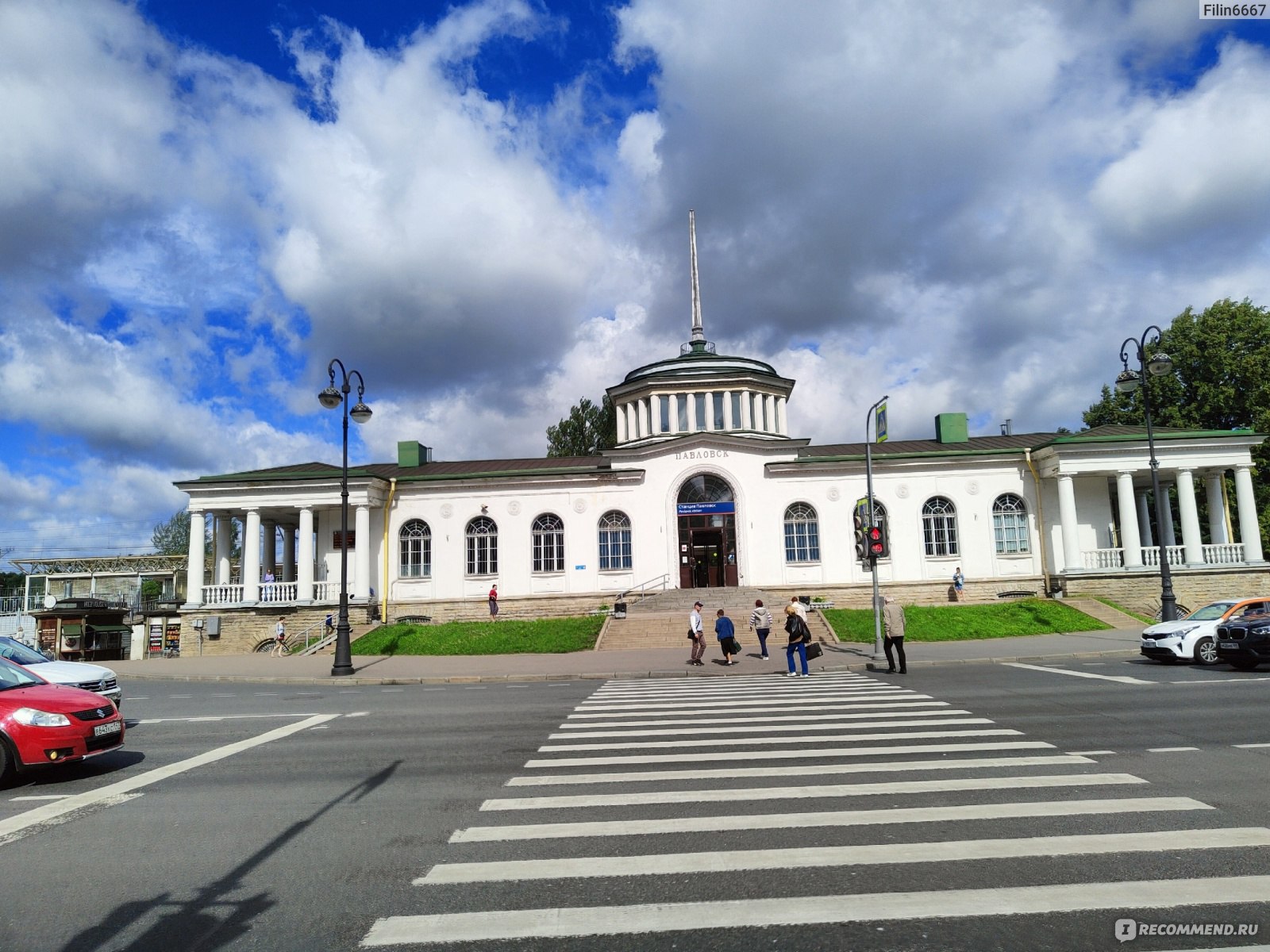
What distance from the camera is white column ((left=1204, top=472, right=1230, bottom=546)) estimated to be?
33.9 metres

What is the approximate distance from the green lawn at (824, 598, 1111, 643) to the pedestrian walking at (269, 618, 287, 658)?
22.0 m

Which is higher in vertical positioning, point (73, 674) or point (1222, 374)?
point (1222, 374)

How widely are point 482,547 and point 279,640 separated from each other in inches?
368

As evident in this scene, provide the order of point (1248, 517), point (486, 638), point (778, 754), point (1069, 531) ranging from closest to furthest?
1. point (778, 754)
2. point (486, 638)
3. point (1248, 517)
4. point (1069, 531)

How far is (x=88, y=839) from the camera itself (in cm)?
662


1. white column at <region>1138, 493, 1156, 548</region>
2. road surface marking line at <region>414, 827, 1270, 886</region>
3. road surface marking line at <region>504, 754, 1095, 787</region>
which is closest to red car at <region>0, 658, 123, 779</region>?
road surface marking line at <region>504, 754, 1095, 787</region>

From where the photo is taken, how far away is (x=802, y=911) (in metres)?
4.61

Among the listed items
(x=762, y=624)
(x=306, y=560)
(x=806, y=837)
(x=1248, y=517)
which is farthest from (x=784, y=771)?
(x=1248, y=517)

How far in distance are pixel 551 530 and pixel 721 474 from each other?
8461mm

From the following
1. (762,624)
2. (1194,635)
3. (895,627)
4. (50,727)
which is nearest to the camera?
(50,727)

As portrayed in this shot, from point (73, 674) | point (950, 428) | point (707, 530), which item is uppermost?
point (950, 428)

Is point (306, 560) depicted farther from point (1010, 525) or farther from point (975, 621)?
point (1010, 525)

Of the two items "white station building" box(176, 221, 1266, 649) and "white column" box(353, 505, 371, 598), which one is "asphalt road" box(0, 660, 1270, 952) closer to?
"white column" box(353, 505, 371, 598)

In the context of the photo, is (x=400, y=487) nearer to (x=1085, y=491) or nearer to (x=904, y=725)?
(x=904, y=725)
